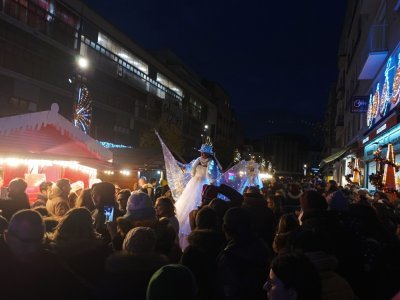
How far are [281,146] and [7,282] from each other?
128 meters

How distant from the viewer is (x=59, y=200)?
6.87 meters

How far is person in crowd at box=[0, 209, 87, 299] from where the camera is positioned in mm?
2982

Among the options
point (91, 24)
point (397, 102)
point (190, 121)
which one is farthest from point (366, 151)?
point (190, 121)

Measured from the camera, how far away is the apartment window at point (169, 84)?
54525mm

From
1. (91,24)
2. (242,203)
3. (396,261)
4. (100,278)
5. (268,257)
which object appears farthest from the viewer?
(91,24)

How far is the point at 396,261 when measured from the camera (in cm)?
423

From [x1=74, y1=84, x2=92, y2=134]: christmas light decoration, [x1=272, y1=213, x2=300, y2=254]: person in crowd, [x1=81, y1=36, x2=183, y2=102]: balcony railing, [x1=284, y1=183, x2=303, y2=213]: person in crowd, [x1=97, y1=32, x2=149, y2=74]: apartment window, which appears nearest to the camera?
[x1=272, y1=213, x2=300, y2=254]: person in crowd

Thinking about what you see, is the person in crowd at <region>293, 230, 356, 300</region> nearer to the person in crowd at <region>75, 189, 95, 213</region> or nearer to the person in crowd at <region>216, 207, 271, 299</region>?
the person in crowd at <region>216, 207, 271, 299</region>

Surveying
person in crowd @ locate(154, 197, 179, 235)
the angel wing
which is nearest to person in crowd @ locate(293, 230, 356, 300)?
person in crowd @ locate(154, 197, 179, 235)

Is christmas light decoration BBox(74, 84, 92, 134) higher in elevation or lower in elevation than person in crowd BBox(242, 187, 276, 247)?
higher

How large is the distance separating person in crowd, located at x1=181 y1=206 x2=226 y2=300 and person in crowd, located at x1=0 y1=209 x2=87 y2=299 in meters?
1.18

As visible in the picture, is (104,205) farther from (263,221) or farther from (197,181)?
(197,181)

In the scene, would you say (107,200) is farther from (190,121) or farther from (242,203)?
(190,121)

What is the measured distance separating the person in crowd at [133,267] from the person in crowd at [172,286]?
0.77 metres
